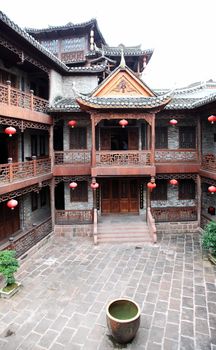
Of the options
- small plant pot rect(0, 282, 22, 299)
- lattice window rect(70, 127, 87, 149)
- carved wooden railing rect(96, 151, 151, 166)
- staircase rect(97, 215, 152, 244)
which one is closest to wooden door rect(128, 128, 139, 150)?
carved wooden railing rect(96, 151, 151, 166)

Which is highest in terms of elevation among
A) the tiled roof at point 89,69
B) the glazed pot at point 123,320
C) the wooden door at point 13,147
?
the tiled roof at point 89,69

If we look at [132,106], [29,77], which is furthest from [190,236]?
[29,77]

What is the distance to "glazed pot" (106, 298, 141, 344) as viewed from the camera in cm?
614

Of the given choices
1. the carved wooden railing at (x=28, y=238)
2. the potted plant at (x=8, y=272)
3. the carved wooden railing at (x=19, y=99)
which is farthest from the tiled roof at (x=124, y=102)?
the potted plant at (x=8, y=272)

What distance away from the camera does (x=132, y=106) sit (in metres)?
12.7

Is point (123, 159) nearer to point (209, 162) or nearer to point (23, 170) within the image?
point (209, 162)

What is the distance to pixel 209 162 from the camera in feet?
44.2

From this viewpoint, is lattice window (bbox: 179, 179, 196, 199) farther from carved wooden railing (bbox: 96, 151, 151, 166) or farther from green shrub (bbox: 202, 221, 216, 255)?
green shrub (bbox: 202, 221, 216, 255)

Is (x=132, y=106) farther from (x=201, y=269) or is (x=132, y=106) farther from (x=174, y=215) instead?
(x=201, y=269)

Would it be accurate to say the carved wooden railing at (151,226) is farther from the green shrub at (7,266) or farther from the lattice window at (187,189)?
the green shrub at (7,266)

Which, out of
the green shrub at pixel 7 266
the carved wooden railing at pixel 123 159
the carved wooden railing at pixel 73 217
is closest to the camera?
the green shrub at pixel 7 266

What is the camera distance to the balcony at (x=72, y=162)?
14297mm

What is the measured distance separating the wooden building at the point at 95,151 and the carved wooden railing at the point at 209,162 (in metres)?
0.05

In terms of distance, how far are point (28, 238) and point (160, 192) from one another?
8227 millimetres
